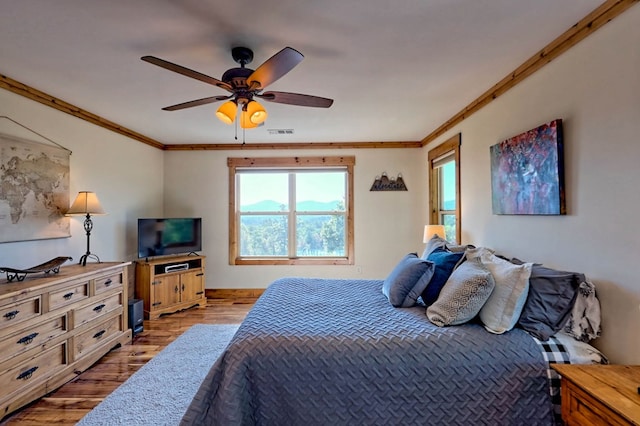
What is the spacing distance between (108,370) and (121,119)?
8.96 feet

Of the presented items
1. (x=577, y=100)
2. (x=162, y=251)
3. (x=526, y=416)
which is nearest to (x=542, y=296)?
(x=526, y=416)

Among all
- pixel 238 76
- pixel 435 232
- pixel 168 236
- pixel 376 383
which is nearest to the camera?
pixel 376 383

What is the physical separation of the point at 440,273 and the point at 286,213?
3.18 meters

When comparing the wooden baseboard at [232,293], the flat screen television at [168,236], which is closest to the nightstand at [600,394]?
the wooden baseboard at [232,293]

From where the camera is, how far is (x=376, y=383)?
1.58 m

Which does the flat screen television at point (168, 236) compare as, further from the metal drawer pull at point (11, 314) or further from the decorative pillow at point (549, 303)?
the decorative pillow at point (549, 303)

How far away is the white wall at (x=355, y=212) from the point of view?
193 inches

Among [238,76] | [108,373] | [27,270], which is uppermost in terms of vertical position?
[238,76]

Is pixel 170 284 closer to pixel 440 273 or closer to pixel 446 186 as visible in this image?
→ pixel 440 273

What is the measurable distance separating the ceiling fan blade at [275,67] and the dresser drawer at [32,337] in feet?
7.74

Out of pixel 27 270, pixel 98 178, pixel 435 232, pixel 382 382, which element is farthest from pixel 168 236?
pixel 382 382

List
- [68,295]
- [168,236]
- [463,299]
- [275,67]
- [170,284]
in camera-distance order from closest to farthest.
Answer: [275,67]
[463,299]
[68,295]
[170,284]
[168,236]

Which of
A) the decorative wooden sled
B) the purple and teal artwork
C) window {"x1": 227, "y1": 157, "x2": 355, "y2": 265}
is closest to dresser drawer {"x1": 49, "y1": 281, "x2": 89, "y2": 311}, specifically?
the decorative wooden sled

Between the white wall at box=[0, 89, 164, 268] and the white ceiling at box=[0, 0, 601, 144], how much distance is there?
292 mm
